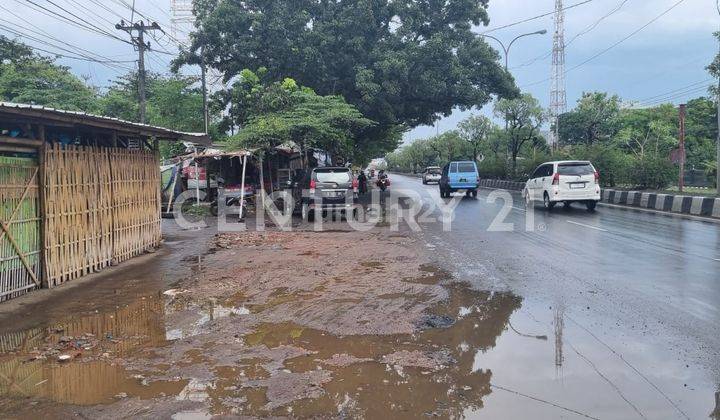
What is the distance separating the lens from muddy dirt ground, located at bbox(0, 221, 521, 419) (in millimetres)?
4512

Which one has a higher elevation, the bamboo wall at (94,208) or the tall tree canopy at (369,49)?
the tall tree canopy at (369,49)

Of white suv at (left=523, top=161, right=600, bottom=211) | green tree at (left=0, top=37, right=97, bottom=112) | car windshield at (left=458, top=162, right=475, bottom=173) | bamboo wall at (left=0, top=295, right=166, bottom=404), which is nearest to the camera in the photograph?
bamboo wall at (left=0, top=295, right=166, bottom=404)

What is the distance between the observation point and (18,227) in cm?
821

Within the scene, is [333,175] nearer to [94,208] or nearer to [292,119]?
[292,119]

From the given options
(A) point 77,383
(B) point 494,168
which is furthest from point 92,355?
(B) point 494,168

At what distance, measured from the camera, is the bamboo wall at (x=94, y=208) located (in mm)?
8953

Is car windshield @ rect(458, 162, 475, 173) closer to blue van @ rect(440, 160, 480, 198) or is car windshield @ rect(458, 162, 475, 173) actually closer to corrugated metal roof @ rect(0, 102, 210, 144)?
blue van @ rect(440, 160, 480, 198)

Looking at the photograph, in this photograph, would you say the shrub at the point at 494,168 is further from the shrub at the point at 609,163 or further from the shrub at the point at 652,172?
the shrub at the point at 652,172

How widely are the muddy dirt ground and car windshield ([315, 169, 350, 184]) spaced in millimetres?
9030

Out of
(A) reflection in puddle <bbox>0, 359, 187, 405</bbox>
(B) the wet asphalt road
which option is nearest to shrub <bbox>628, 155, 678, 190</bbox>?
(B) the wet asphalt road

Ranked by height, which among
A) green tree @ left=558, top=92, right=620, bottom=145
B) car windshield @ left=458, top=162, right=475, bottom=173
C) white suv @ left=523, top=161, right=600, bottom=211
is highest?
green tree @ left=558, top=92, right=620, bottom=145

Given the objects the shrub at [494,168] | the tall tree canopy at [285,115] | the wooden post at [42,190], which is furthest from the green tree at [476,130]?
the wooden post at [42,190]

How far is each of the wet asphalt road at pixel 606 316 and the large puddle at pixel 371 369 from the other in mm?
26

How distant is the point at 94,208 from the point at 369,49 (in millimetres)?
22491
